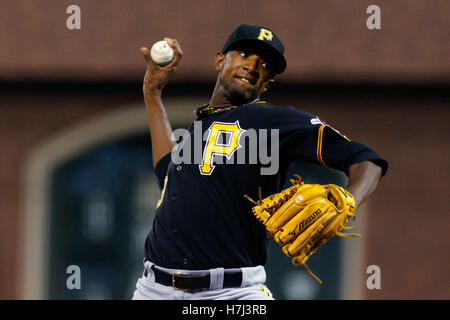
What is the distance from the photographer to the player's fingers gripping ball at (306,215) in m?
2.59

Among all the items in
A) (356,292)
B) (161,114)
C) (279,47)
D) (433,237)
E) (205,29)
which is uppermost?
(205,29)

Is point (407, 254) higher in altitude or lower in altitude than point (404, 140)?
lower

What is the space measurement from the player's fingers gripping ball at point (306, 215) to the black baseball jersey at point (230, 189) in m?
0.29

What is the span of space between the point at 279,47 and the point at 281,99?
4.15 m

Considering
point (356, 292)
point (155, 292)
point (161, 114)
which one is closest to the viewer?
point (155, 292)

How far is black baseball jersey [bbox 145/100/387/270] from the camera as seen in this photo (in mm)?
2988

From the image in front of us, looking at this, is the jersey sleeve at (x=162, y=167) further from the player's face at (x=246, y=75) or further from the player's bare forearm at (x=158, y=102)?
the player's face at (x=246, y=75)

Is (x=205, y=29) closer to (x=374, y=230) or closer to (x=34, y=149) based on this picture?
(x=34, y=149)

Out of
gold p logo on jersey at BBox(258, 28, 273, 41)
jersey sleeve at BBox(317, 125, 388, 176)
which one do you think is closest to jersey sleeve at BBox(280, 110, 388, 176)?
jersey sleeve at BBox(317, 125, 388, 176)

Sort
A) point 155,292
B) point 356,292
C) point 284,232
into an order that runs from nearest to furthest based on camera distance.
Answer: point 284,232, point 155,292, point 356,292

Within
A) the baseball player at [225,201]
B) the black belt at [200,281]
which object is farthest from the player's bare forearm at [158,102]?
the black belt at [200,281]

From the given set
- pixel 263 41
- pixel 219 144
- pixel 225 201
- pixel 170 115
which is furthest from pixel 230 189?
pixel 170 115

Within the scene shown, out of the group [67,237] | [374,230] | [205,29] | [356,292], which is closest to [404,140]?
[374,230]

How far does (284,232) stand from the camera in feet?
8.77
